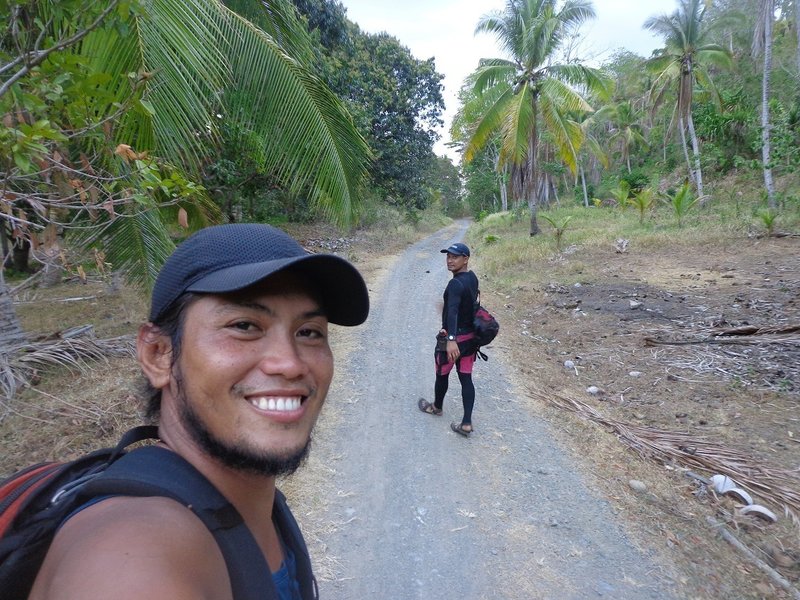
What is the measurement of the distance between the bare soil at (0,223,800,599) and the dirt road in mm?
255

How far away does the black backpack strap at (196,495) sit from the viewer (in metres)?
0.83

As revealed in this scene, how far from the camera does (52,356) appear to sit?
4750 mm

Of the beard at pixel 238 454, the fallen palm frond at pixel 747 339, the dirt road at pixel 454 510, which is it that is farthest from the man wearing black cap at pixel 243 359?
the fallen palm frond at pixel 747 339

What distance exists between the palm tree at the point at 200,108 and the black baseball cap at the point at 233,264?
149 centimetres

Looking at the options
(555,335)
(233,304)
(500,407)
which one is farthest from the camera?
(555,335)

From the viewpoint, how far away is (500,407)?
483 cm

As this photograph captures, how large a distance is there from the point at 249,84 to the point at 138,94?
1959 mm

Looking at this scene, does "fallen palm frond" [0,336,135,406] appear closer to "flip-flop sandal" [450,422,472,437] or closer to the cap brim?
"flip-flop sandal" [450,422,472,437]

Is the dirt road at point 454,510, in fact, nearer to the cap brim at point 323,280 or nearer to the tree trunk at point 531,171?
the cap brim at point 323,280

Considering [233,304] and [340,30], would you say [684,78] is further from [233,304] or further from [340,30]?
[233,304]

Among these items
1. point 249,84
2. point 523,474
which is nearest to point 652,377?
point 523,474

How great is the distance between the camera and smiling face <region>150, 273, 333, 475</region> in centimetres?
102

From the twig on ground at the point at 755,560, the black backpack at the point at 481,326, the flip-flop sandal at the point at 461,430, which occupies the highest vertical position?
the black backpack at the point at 481,326

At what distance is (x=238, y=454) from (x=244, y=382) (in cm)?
16
